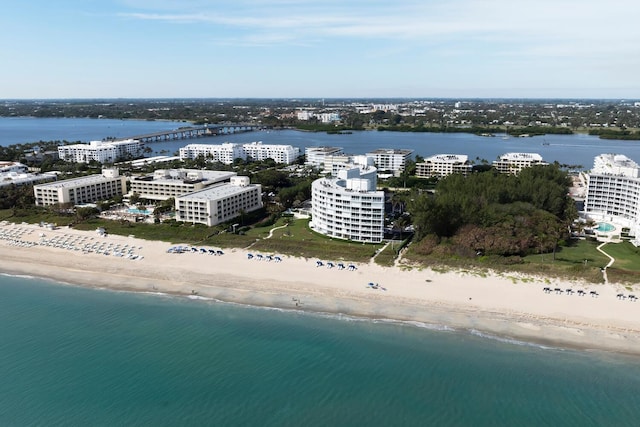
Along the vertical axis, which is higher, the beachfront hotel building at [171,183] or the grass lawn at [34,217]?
the beachfront hotel building at [171,183]

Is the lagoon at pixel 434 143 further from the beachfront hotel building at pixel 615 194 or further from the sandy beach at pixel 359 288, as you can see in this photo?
the sandy beach at pixel 359 288

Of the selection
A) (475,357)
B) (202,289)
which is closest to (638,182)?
(475,357)

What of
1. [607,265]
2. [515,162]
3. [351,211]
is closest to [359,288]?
[351,211]

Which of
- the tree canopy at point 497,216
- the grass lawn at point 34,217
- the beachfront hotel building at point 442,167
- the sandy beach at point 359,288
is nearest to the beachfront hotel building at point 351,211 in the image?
the tree canopy at point 497,216

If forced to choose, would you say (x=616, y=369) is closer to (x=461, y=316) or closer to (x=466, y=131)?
(x=461, y=316)

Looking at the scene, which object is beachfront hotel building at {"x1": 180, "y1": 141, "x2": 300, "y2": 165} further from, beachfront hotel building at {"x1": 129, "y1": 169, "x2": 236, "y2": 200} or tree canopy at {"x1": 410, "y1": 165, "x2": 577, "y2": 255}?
tree canopy at {"x1": 410, "y1": 165, "x2": 577, "y2": 255}

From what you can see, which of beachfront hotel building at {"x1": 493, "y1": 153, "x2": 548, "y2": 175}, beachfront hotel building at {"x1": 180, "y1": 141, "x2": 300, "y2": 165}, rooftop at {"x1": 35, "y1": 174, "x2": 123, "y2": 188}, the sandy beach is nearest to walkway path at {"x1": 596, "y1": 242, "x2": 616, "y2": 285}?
the sandy beach
